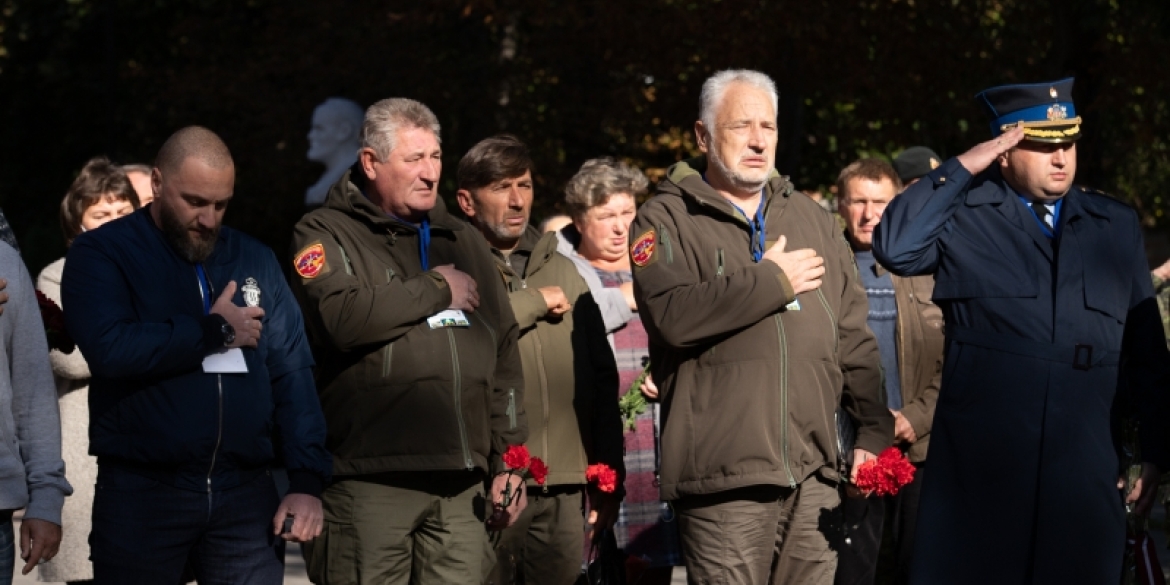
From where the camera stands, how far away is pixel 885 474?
5.90m

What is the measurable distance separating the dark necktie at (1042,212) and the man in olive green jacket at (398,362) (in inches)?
72.8

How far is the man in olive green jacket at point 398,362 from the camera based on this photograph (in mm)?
5812

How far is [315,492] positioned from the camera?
5277mm

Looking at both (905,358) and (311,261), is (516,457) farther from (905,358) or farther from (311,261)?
(905,358)

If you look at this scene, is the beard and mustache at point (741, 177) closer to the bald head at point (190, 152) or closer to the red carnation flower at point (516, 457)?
the red carnation flower at point (516, 457)

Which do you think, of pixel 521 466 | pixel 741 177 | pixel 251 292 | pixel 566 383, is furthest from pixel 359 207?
pixel 566 383

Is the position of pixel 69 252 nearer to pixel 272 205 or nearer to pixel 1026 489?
pixel 1026 489

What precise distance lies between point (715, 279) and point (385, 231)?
3.89 ft

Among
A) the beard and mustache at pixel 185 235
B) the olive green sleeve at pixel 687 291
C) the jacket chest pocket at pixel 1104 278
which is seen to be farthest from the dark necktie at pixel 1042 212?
the beard and mustache at pixel 185 235

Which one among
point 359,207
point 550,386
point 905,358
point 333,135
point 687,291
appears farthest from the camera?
point 333,135

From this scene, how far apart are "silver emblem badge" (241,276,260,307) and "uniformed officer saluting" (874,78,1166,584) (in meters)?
1.92

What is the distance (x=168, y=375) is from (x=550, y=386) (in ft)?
7.26

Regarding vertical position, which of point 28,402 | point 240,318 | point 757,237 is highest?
point 757,237

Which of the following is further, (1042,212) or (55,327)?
(55,327)
